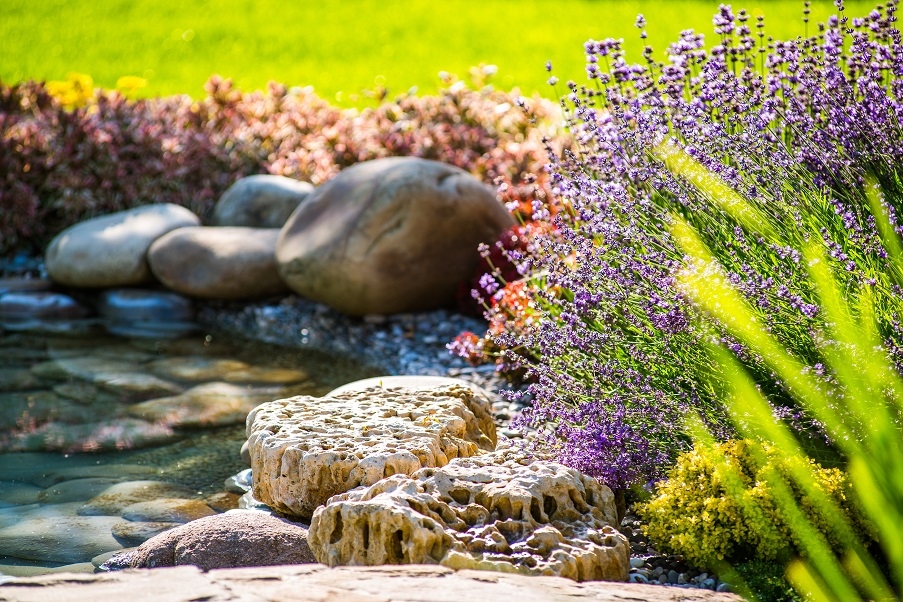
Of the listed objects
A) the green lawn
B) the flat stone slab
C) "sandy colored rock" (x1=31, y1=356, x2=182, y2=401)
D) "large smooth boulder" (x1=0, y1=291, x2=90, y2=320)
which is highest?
the green lawn

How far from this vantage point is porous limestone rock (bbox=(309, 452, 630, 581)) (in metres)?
2.87

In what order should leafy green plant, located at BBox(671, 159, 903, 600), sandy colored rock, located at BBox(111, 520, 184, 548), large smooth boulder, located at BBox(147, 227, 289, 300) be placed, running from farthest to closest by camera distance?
large smooth boulder, located at BBox(147, 227, 289, 300) < sandy colored rock, located at BBox(111, 520, 184, 548) < leafy green plant, located at BBox(671, 159, 903, 600)

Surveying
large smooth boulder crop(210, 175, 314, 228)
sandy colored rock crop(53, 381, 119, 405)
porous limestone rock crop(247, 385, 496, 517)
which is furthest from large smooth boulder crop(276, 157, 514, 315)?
porous limestone rock crop(247, 385, 496, 517)

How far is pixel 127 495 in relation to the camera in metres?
4.32

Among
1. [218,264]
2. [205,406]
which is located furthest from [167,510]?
[218,264]

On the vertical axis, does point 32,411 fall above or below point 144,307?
below

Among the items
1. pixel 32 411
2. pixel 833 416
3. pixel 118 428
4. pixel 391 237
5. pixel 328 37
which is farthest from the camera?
pixel 328 37

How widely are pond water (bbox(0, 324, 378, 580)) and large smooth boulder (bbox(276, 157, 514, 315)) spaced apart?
57 cm

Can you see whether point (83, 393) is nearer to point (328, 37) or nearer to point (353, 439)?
point (353, 439)

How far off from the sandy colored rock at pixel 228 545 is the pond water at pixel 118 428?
1.02 ft

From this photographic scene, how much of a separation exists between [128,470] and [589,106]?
2.76 m

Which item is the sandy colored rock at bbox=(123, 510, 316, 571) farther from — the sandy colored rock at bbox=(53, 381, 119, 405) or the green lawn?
the green lawn

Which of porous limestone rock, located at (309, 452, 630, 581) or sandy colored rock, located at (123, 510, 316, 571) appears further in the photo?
sandy colored rock, located at (123, 510, 316, 571)

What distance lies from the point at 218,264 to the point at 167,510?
3486mm
